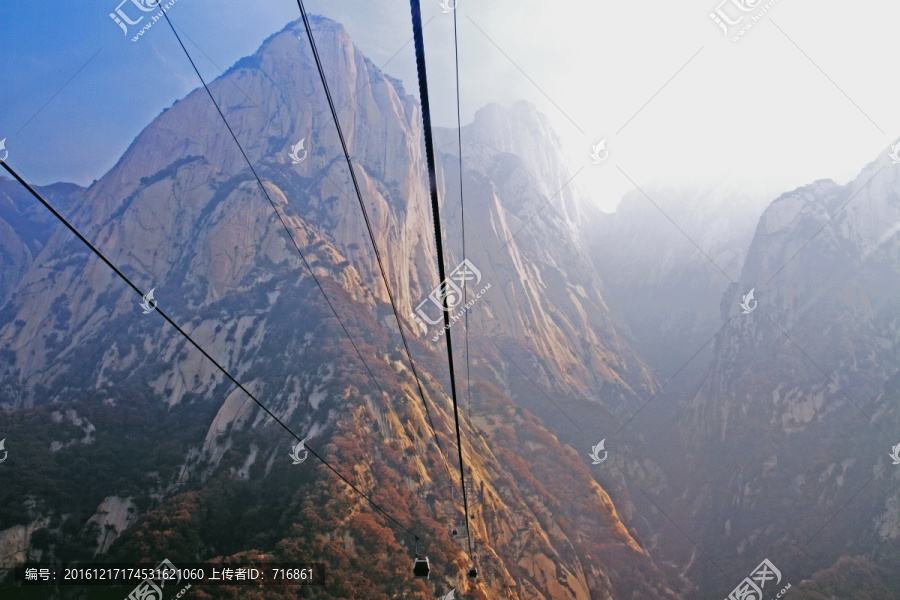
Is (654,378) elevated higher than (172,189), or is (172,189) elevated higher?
(172,189)

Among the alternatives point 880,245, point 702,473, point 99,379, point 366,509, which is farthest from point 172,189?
point 880,245

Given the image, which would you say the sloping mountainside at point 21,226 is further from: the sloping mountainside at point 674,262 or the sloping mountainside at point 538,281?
the sloping mountainside at point 674,262

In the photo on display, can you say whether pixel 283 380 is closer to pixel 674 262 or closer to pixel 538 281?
pixel 538 281

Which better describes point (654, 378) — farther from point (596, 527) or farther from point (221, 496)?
point (221, 496)

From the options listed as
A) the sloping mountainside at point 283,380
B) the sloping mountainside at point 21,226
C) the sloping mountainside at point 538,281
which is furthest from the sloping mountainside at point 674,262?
the sloping mountainside at point 21,226

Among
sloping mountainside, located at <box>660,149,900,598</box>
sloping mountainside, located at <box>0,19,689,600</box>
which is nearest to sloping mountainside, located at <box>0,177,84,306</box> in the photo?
sloping mountainside, located at <box>0,19,689,600</box>
